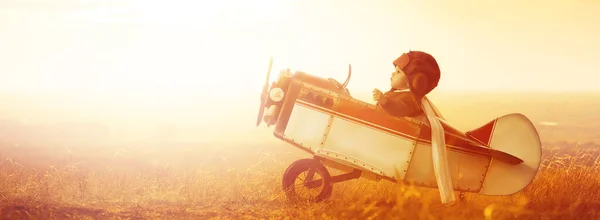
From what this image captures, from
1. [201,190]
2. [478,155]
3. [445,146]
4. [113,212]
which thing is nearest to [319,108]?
[445,146]

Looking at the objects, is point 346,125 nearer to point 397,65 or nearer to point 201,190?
point 397,65

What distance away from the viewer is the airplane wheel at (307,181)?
7.29 metres

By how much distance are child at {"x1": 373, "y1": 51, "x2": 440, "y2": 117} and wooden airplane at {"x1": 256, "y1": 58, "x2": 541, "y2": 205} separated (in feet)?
0.38

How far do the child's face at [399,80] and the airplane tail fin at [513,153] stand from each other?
4.33ft

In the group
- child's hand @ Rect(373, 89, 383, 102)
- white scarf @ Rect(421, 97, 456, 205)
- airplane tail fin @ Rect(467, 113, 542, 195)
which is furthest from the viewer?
airplane tail fin @ Rect(467, 113, 542, 195)

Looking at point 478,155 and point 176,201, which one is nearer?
point 478,155

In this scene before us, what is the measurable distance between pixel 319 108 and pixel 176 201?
2.84m

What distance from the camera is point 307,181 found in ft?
24.2

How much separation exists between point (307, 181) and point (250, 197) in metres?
1.24

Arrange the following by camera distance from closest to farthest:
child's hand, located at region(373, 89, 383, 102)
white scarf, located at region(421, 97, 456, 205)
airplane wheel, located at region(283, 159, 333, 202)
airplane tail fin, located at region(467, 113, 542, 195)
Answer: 1. white scarf, located at region(421, 97, 456, 205)
2. child's hand, located at region(373, 89, 383, 102)
3. airplane tail fin, located at region(467, 113, 542, 195)
4. airplane wheel, located at region(283, 159, 333, 202)

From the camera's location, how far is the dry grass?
7.37 metres

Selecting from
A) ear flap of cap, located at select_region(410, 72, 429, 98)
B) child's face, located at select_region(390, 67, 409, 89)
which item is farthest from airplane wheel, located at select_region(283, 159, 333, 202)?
ear flap of cap, located at select_region(410, 72, 429, 98)

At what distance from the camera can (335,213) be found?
720cm

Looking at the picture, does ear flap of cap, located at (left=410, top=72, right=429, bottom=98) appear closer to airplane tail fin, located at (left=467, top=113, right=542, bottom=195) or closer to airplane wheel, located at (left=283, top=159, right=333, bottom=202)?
airplane tail fin, located at (left=467, top=113, right=542, bottom=195)
